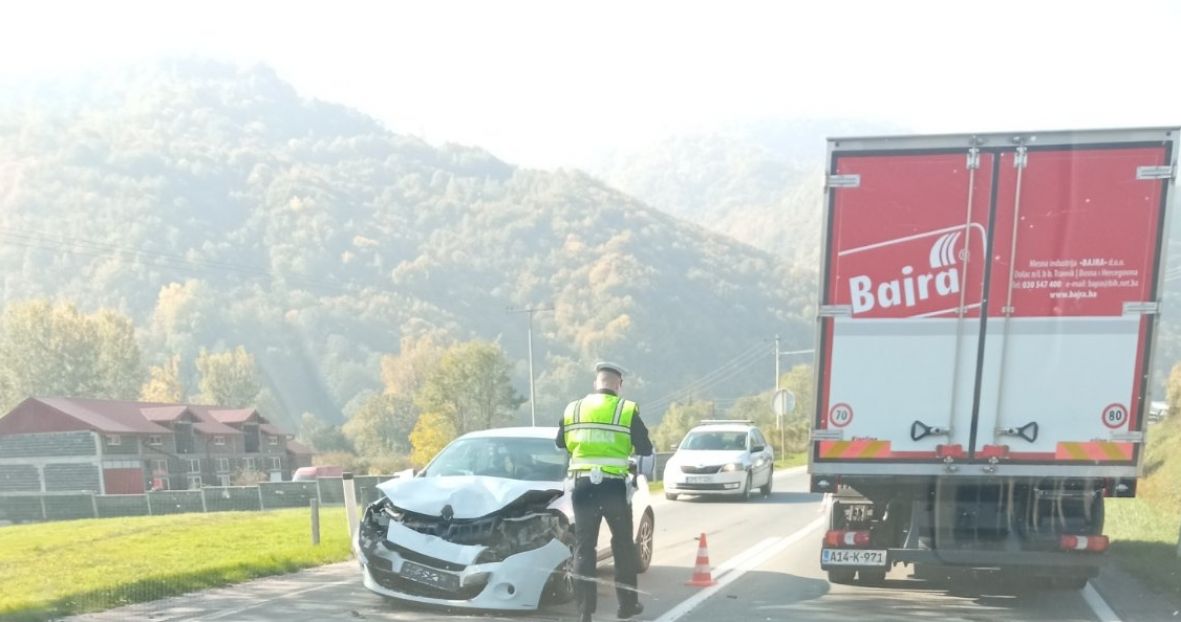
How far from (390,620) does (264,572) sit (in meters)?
3.48

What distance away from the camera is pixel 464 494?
8.28 metres

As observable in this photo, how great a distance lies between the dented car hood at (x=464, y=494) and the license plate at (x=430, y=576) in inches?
16.7

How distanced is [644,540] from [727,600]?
1.61 meters

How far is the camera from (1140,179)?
7.60 m

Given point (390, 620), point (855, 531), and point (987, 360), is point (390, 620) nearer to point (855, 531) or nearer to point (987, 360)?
point (855, 531)

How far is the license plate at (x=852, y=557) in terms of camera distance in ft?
27.7

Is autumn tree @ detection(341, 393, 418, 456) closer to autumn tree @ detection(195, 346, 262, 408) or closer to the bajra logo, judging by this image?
autumn tree @ detection(195, 346, 262, 408)

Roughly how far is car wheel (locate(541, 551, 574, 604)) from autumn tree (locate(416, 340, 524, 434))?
124 ft

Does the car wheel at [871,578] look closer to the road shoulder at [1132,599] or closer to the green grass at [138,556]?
the road shoulder at [1132,599]

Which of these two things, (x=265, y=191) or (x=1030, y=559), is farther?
(x=265, y=191)

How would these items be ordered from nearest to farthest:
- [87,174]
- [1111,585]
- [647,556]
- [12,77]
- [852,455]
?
1. [852,455]
2. [1111,585]
3. [647,556]
4. [12,77]
5. [87,174]

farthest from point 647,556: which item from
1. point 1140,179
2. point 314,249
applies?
point 314,249

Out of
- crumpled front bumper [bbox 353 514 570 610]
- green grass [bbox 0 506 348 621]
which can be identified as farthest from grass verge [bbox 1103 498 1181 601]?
green grass [bbox 0 506 348 621]

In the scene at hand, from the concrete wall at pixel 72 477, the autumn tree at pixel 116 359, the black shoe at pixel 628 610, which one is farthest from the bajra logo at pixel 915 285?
the autumn tree at pixel 116 359
